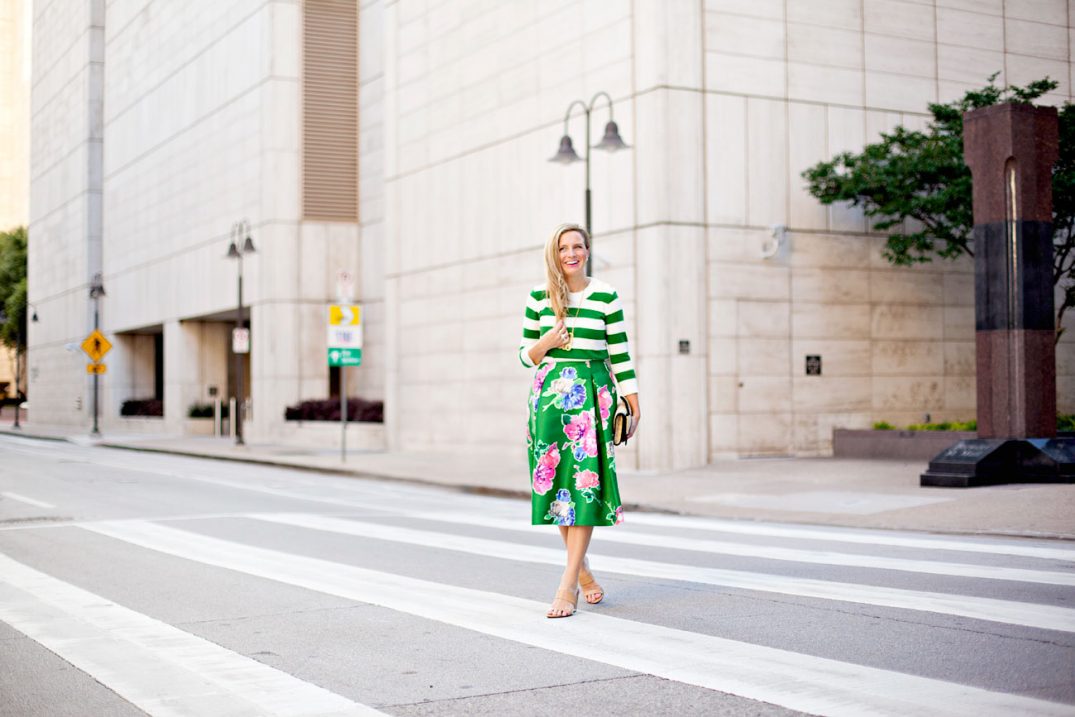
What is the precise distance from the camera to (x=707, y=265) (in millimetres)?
20984

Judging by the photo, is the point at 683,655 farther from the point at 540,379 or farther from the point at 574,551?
the point at 540,379

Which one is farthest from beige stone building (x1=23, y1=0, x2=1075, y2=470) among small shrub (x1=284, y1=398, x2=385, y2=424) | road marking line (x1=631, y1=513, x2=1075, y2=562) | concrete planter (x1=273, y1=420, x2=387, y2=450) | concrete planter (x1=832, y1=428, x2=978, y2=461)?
road marking line (x1=631, y1=513, x2=1075, y2=562)

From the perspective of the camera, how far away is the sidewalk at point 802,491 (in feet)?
38.8

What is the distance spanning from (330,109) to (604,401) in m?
32.3

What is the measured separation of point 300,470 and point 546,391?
18194 mm

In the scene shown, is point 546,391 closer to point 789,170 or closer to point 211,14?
point 789,170

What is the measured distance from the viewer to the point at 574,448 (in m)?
6.80

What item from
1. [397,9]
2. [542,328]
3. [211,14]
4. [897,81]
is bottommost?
[542,328]

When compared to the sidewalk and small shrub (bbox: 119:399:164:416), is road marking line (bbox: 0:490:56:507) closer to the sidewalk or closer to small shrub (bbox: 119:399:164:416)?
the sidewalk

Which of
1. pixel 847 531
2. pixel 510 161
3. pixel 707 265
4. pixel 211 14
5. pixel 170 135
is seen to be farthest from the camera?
pixel 170 135

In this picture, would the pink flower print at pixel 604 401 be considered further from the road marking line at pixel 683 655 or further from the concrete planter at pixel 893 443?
the concrete planter at pixel 893 443

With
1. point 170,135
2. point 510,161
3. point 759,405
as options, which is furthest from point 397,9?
point 170,135

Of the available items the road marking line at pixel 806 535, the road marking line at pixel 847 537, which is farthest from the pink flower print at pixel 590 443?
the road marking line at pixel 847 537

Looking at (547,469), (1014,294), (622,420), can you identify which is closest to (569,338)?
(622,420)
